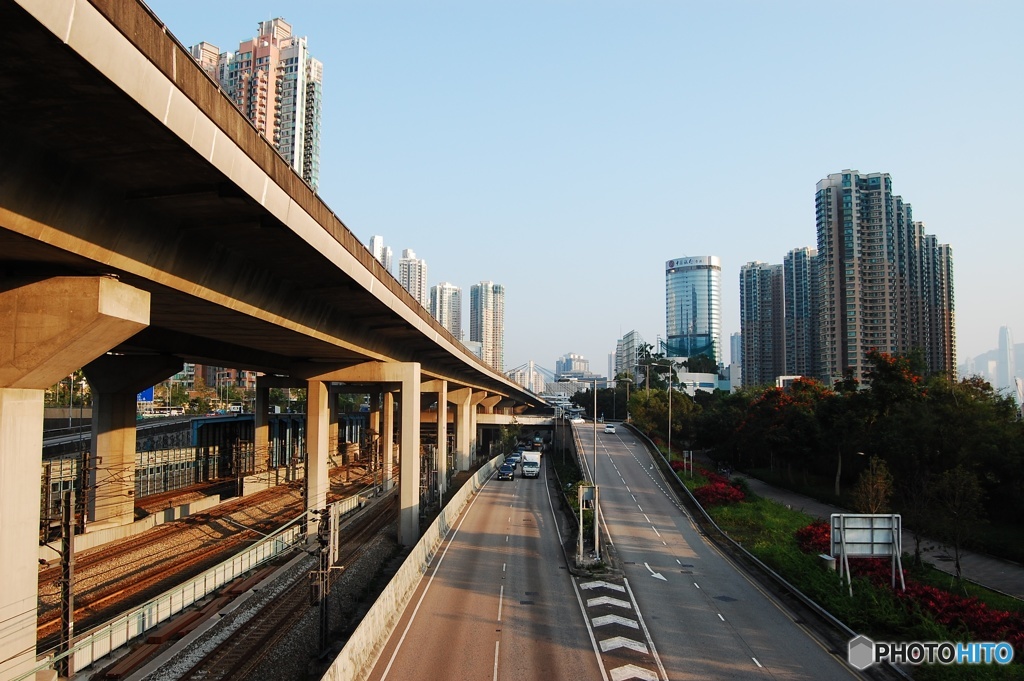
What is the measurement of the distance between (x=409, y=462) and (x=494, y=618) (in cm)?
1562

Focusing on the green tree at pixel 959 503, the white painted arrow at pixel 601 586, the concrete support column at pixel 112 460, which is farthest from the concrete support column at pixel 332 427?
the green tree at pixel 959 503

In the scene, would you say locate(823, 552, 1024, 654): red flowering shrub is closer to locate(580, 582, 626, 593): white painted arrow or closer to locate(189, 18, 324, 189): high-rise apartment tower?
locate(580, 582, 626, 593): white painted arrow

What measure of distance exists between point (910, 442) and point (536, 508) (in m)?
22.3

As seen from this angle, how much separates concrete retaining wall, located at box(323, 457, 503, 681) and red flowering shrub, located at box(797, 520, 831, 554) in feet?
53.8

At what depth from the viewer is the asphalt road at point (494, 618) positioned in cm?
1684

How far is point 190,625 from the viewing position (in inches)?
798

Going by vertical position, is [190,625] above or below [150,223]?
below

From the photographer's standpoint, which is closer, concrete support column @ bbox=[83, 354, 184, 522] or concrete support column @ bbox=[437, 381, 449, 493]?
concrete support column @ bbox=[83, 354, 184, 522]

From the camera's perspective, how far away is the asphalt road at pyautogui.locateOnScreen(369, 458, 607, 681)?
16844mm

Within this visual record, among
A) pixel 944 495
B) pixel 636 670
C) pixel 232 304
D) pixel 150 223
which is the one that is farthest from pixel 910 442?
pixel 150 223

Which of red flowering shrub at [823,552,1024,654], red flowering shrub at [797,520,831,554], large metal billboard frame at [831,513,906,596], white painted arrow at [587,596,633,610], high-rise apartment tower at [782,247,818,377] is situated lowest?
white painted arrow at [587,596,633,610]

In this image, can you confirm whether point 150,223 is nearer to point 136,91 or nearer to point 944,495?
point 136,91

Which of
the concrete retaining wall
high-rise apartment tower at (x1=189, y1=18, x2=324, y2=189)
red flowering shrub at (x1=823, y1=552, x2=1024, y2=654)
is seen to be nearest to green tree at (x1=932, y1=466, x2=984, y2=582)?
red flowering shrub at (x1=823, y1=552, x2=1024, y2=654)

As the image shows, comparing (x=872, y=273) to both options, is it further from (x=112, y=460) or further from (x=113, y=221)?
(x=113, y=221)
